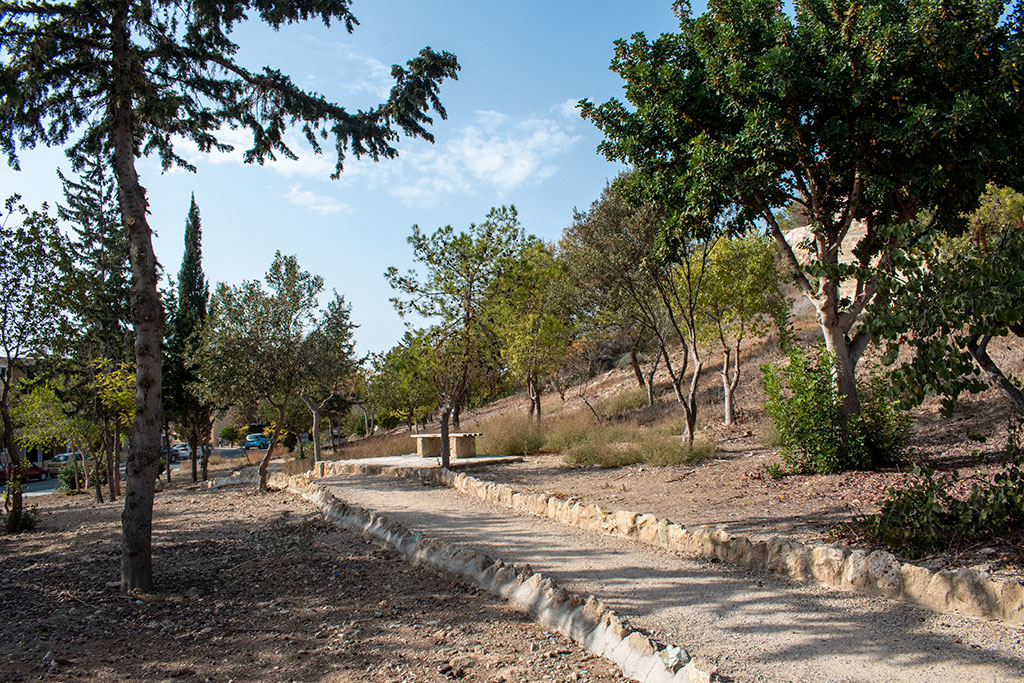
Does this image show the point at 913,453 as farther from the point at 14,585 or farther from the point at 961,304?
the point at 14,585

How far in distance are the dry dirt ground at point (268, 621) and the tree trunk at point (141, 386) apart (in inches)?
16.9

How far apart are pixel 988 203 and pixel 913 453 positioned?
41.3 ft

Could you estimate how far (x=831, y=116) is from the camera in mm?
8820

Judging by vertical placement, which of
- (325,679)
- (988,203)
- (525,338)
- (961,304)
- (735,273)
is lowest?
(325,679)

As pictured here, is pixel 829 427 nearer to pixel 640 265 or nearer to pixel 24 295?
pixel 640 265

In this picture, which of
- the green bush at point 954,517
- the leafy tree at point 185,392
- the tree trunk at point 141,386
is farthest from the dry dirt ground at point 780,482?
the leafy tree at point 185,392

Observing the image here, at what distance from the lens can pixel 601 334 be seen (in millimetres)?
23578

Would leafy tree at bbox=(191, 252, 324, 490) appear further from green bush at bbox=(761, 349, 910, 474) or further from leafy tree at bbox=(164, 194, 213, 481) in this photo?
green bush at bbox=(761, 349, 910, 474)

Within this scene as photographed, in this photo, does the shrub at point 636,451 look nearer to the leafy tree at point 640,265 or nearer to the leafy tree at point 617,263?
the leafy tree at point 640,265

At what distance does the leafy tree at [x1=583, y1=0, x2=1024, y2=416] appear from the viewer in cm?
783

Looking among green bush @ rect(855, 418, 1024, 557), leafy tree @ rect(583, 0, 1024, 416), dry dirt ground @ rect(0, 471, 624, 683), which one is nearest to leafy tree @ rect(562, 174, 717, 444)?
leafy tree @ rect(583, 0, 1024, 416)

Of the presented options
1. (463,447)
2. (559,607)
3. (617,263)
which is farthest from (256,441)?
(559,607)

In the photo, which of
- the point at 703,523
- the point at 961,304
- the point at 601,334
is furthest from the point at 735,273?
the point at 961,304

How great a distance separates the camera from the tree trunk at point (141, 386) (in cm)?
669
